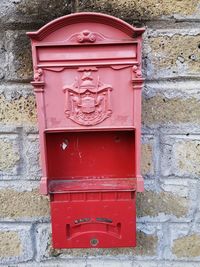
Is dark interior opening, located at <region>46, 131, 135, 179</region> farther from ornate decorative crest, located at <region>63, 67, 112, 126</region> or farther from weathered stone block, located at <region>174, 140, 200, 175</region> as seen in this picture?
weathered stone block, located at <region>174, 140, 200, 175</region>

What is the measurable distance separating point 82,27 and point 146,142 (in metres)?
0.53

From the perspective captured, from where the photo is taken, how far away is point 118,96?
111 cm

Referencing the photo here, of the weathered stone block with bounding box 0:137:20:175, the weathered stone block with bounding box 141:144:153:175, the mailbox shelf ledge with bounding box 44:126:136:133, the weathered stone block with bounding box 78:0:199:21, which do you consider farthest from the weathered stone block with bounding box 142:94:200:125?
the weathered stone block with bounding box 0:137:20:175

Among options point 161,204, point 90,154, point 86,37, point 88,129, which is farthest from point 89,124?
point 161,204

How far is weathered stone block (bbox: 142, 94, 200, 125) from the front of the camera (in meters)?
1.31

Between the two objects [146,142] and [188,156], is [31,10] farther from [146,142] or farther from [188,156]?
[188,156]

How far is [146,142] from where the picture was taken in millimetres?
1347

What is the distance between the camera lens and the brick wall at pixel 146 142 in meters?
1.26

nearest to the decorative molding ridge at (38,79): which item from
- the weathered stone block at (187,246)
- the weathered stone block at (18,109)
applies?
the weathered stone block at (18,109)

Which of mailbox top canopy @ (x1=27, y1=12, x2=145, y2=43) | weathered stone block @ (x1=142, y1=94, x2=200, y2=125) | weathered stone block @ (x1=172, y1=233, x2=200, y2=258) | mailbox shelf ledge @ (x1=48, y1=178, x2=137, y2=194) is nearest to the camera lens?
mailbox top canopy @ (x1=27, y1=12, x2=145, y2=43)

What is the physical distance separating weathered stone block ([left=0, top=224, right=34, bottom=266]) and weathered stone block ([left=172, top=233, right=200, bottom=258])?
63cm

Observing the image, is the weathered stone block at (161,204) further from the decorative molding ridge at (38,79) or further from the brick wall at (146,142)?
the decorative molding ridge at (38,79)

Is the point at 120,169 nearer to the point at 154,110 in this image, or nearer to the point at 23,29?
the point at 154,110

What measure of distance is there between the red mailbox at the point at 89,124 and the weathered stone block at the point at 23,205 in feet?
0.66
